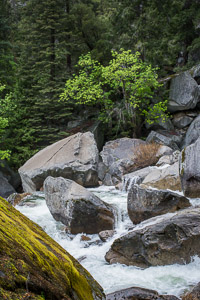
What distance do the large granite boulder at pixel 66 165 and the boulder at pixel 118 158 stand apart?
135 centimetres

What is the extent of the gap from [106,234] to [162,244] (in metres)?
1.94

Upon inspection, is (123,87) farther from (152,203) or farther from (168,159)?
(152,203)

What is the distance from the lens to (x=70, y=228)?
7.39 m

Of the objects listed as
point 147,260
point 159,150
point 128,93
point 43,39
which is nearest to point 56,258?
point 147,260

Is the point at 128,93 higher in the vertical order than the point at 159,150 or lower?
higher

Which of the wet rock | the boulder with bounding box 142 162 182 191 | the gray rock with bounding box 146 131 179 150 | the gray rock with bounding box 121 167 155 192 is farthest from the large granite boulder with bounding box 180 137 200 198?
the gray rock with bounding box 146 131 179 150

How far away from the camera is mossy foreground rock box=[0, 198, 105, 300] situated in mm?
1871

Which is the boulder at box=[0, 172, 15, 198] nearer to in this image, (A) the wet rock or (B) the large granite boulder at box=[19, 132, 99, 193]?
(B) the large granite boulder at box=[19, 132, 99, 193]

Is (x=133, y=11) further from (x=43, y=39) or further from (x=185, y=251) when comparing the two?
(x=185, y=251)

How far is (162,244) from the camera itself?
5.55 meters

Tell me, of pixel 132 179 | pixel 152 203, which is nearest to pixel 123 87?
pixel 132 179

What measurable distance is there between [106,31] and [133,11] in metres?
3.11

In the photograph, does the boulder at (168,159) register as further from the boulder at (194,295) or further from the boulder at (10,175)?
the boulder at (10,175)

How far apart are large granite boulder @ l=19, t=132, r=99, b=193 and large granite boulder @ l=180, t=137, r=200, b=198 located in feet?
16.6
